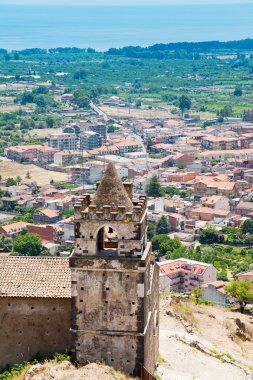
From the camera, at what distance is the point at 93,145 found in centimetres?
11550

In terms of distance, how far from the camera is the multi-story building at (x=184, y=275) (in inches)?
2264

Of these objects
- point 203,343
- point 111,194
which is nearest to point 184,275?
point 203,343

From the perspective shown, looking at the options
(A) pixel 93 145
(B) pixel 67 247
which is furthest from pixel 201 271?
(A) pixel 93 145

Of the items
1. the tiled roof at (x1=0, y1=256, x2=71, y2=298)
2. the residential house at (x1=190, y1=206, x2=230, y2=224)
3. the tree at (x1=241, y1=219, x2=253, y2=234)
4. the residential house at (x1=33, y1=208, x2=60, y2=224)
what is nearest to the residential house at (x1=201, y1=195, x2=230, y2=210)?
the residential house at (x1=190, y1=206, x2=230, y2=224)

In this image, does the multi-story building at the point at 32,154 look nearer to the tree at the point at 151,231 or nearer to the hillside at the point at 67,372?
the tree at the point at 151,231

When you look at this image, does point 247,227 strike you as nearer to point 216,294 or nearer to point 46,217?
point 46,217

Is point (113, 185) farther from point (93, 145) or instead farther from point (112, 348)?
point (93, 145)

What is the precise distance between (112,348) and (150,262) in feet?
10.1

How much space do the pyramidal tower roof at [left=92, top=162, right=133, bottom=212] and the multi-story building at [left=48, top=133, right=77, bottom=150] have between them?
91.4m

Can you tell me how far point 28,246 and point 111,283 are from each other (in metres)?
38.9

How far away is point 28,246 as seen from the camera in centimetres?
6241

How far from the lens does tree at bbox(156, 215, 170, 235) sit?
7425 centimetres

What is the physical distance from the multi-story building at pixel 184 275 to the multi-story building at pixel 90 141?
57604 mm

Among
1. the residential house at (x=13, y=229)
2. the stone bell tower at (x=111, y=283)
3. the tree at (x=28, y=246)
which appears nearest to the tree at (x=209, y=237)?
the residential house at (x=13, y=229)
